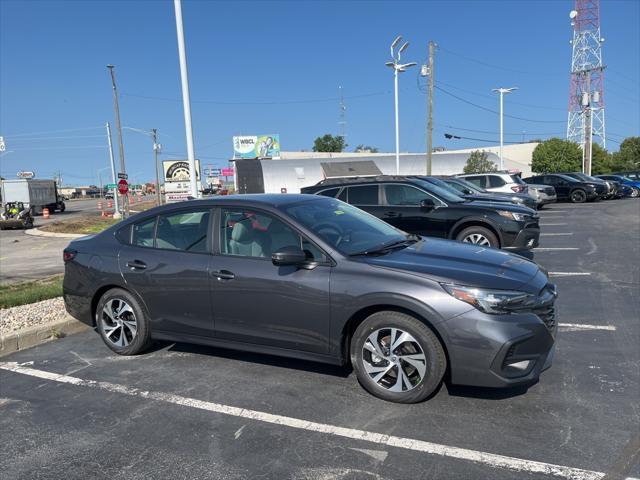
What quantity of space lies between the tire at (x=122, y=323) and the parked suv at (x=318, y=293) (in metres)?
0.01

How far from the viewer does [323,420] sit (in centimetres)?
374

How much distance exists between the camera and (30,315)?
6.58 m

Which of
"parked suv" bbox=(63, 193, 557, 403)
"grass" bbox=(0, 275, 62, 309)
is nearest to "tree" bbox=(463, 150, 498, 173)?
"grass" bbox=(0, 275, 62, 309)

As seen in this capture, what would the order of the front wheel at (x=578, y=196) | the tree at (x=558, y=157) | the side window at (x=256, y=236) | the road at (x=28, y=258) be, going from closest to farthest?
the side window at (x=256, y=236) < the road at (x=28, y=258) < the front wheel at (x=578, y=196) < the tree at (x=558, y=157)

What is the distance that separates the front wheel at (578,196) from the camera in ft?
89.6

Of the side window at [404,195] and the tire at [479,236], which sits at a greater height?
the side window at [404,195]

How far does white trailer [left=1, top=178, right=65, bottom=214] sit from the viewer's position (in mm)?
39094

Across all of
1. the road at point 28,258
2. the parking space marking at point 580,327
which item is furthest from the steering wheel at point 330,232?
the road at point 28,258

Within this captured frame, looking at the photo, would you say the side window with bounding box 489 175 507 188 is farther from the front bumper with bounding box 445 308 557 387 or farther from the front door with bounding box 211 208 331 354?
the front bumper with bounding box 445 308 557 387

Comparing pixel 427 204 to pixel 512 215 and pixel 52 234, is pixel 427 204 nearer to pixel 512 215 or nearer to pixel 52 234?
pixel 512 215

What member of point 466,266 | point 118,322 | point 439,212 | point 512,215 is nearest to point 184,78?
point 439,212

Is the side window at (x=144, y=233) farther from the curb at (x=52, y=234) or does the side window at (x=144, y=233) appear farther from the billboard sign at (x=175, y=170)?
the billboard sign at (x=175, y=170)

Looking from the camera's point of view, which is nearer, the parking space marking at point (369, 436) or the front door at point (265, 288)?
the parking space marking at point (369, 436)

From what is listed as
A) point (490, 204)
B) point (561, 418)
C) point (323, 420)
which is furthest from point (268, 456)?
point (490, 204)
